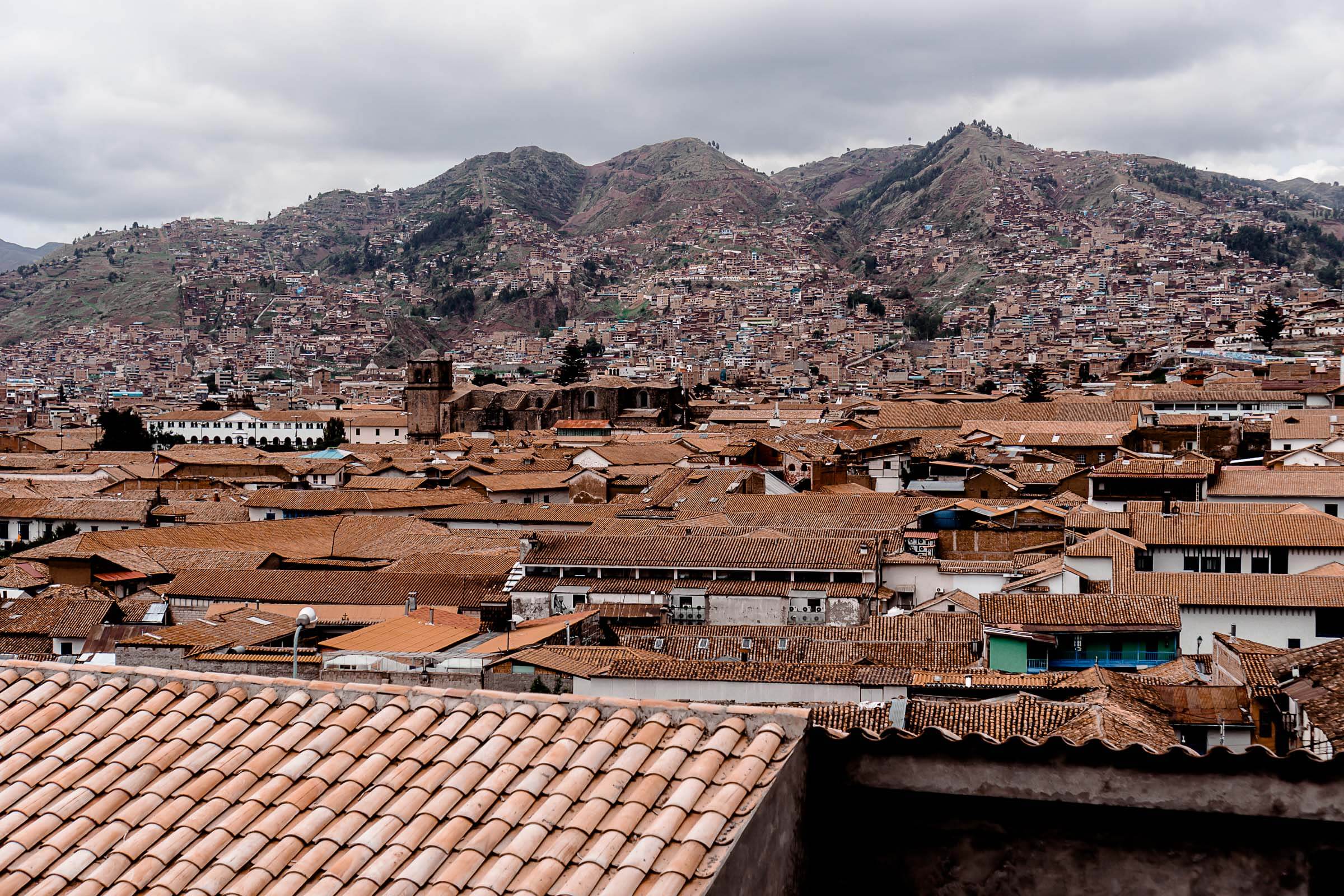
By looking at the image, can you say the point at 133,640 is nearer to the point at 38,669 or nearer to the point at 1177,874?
the point at 38,669

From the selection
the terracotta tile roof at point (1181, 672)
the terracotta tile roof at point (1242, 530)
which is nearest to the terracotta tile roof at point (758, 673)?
the terracotta tile roof at point (1181, 672)

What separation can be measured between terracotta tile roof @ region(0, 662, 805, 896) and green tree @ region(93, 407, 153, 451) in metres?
58.2

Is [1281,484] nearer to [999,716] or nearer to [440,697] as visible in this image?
[999,716]

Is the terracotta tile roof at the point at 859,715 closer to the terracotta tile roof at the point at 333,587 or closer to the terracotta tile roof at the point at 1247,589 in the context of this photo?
the terracotta tile roof at the point at 1247,589

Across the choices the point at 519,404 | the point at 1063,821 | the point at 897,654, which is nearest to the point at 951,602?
the point at 897,654

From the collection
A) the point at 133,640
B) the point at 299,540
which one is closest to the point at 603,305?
the point at 299,540

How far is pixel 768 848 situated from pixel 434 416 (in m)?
66.8

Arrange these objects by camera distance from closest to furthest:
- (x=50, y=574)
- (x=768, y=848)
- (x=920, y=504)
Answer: (x=768, y=848)
(x=50, y=574)
(x=920, y=504)

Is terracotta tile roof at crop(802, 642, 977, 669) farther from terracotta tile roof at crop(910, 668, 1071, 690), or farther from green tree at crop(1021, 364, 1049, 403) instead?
green tree at crop(1021, 364, 1049, 403)

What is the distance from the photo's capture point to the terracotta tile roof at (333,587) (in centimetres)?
2133

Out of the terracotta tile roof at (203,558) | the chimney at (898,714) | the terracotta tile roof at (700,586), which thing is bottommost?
the terracotta tile roof at (203,558)

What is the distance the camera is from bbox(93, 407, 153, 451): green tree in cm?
5891

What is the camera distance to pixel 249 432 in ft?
237

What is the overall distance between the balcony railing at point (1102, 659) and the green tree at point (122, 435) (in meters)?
51.5
